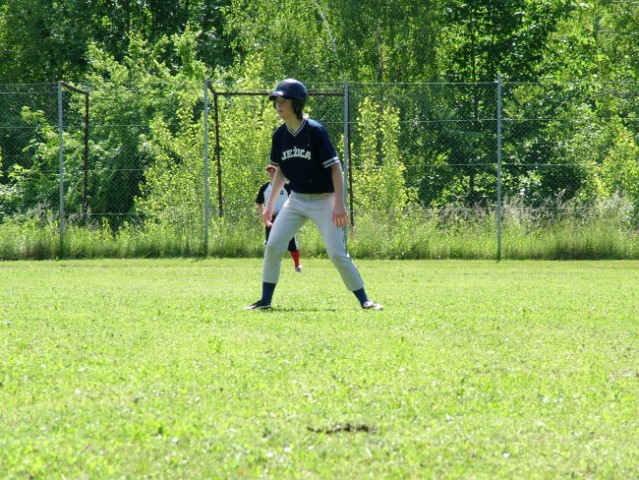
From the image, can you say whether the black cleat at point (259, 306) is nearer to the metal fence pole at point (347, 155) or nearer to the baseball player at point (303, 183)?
the baseball player at point (303, 183)

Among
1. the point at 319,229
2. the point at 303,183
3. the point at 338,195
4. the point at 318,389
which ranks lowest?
the point at 318,389

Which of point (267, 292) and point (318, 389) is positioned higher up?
point (267, 292)

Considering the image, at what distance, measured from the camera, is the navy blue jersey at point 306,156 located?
988 cm

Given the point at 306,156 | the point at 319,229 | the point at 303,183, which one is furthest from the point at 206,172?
the point at 306,156

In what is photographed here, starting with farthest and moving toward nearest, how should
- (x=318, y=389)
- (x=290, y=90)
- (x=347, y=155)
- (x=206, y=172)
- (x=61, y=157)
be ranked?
(x=206, y=172) < (x=347, y=155) < (x=61, y=157) < (x=290, y=90) < (x=318, y=389)

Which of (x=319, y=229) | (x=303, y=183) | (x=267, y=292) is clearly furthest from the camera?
(x=267, y=292)

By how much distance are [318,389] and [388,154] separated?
1597cm

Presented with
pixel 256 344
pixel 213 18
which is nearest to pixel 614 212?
pixel 256 344

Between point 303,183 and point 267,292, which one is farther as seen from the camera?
point 267,292

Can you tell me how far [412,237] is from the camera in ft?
69.4

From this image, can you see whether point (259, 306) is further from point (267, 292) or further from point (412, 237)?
point (412, 237)

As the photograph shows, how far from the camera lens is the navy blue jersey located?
988 centimetres

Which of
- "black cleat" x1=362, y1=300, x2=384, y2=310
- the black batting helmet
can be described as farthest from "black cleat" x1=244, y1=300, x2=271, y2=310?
the black batting helmet

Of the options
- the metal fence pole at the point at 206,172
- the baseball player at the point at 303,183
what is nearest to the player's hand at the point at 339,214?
the baseball player at the point at 303,183
